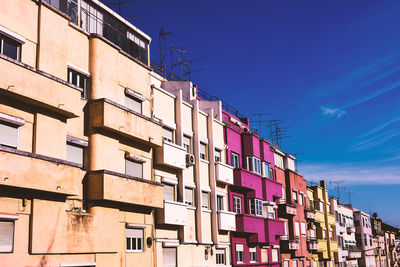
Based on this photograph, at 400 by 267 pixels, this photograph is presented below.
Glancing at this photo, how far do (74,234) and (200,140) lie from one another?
47.3 ft

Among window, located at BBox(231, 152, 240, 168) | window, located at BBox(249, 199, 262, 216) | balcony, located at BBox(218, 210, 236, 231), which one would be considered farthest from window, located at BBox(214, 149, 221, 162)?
window, located at BBox(249, 199, 262, 216)

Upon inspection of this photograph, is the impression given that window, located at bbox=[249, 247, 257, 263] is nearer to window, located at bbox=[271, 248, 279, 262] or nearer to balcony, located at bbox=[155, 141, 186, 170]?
window, located at bbox=[271, 248, 279, 262]

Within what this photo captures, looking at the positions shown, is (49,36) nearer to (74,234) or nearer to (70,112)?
(70,112)

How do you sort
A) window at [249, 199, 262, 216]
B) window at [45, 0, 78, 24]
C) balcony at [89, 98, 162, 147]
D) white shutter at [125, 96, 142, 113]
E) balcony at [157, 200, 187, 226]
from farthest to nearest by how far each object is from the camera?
1. window at [249, 199, 262, 216]
2. balcony at [157, 200, 187, 226]
3. white shutter at [125, 96, 142, 113]
4. balcony at [89, 98, 162, 147]
5. window at [45, 0, 78, 24]

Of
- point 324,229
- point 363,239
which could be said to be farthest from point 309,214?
point 363,239

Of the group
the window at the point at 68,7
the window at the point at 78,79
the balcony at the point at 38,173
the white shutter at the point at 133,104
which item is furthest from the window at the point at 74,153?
the window at the point at 68,7

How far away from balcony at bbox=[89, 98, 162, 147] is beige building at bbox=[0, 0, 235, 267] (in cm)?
5

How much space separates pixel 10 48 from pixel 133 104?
8468 mm

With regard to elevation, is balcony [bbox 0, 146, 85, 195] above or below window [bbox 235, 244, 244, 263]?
above

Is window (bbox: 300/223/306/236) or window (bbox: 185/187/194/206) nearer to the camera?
window (bbox: 185/187/194/206)

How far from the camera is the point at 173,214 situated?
28.3 metres

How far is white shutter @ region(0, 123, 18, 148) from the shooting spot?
61.6ft

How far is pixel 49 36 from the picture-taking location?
69.4ft

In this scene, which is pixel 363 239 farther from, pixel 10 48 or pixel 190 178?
pixel 10 48
